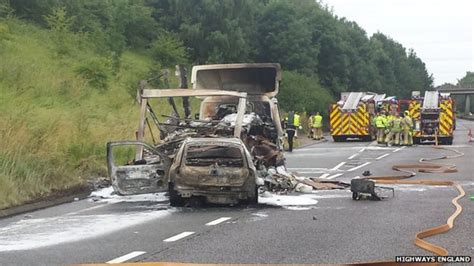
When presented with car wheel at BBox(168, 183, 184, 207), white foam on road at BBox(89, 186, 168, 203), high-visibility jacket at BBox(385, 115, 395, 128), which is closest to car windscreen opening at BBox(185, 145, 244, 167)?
car wheel at BBox(168, 183, 184, 207)

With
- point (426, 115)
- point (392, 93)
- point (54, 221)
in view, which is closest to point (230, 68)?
point (54, 221)

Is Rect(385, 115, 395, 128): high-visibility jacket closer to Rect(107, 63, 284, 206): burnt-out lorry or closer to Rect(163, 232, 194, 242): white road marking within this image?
Rect(107, 63, 284, 206): burnt-out lorry

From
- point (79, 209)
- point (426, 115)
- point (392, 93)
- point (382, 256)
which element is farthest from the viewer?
point (392, 93)

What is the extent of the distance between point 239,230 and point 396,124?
933 inches

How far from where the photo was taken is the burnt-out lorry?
11.4 metres

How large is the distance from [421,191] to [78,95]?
1482cm

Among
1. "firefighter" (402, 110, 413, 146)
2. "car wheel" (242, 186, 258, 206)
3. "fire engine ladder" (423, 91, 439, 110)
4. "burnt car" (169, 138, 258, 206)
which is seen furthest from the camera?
"fire engine ladder" (423, 91, 439, 110)

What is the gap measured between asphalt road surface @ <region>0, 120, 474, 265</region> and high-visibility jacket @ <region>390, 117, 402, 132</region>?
713 inches

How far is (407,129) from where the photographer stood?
105 ft

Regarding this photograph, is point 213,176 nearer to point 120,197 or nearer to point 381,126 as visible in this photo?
point 120,197

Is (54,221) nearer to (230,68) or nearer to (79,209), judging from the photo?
(79,209)

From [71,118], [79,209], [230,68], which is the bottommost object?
[79,209]

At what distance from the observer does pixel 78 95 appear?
81.9 feet

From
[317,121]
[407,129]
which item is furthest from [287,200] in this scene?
[317,121]
